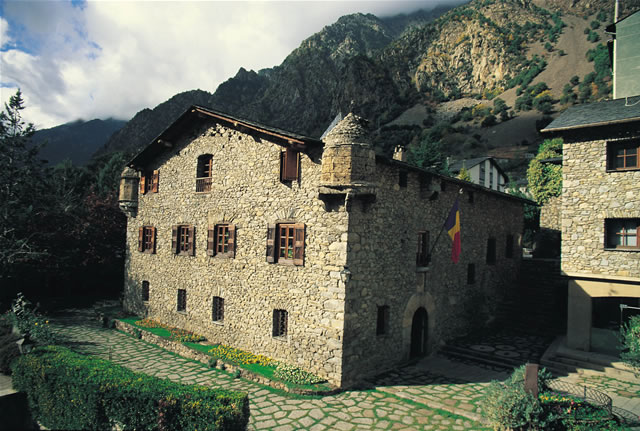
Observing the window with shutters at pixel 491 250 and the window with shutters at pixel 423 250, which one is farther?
the window with shutters at pixel 491 250

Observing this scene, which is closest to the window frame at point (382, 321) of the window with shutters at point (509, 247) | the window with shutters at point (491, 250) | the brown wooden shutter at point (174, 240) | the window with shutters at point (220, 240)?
the window with shutters at point (220, 240)

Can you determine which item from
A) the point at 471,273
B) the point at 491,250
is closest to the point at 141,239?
the point at 471,273

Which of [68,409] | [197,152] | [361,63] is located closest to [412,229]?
[197,152]

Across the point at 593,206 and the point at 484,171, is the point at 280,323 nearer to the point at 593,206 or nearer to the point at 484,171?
the point at 593,206

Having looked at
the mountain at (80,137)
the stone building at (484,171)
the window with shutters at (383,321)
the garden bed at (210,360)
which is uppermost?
the mountain at (80,137)

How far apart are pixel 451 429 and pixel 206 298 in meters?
10.1

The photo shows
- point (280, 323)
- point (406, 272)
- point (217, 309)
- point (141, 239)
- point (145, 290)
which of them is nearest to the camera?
point (280, 323)

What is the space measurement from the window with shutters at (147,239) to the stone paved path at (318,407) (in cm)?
595

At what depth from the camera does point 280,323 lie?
12500mm

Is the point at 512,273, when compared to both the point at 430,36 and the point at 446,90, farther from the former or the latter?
the point at 430,36

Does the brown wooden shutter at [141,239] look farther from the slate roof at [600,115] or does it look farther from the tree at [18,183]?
the slate roof at [600,115]

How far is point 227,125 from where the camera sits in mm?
14516

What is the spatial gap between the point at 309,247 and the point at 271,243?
1.61 m

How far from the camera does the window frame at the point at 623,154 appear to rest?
1284cm
